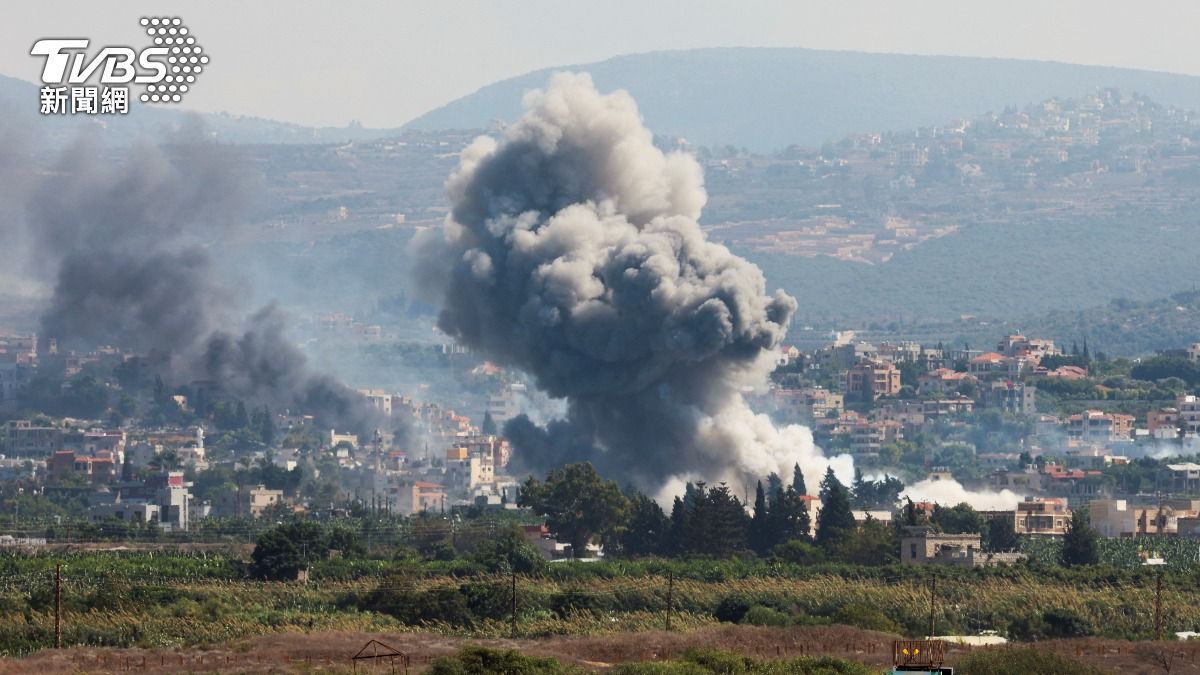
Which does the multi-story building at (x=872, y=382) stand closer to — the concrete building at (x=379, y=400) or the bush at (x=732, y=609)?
the concrete building at (x=379, y=400)

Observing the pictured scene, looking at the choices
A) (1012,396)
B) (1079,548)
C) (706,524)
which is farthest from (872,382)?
(1079,548)

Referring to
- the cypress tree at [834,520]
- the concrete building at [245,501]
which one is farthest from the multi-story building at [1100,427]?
the cypress tree at [834,520]

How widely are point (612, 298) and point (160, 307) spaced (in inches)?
3055

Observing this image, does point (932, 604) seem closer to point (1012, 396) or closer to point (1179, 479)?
point (1179, 479)

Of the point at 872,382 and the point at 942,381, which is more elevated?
the point at 872,382

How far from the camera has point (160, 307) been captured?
16900 cm

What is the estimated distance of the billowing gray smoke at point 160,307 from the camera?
16888 cm

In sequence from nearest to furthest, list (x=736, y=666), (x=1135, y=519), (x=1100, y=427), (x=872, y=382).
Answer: (x=736, y=666) < (x=1135, y=519) < (x=1100, y=427) < (x=872, y=382)

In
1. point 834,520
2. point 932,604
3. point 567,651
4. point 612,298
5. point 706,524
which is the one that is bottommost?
point 567,651

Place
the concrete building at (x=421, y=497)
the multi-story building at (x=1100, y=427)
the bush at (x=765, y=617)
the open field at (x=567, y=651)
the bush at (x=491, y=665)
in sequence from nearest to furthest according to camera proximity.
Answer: the bush at (x=491, y=665) < the open field at (x=567, y=651) < the bush at (x=765, y=617) < the concrete building at (x=421, y=497) < the multi-story building at (x=1100, y=427)

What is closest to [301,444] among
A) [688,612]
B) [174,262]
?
[174,262]

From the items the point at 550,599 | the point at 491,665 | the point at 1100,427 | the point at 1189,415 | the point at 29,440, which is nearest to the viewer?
the point at 491,665

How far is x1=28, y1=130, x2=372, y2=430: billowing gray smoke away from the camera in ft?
554

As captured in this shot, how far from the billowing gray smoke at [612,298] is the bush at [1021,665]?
41061 millimetres
